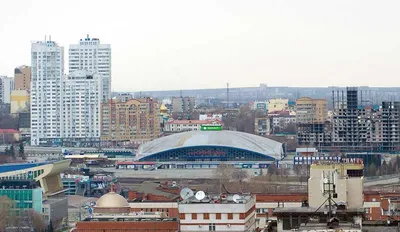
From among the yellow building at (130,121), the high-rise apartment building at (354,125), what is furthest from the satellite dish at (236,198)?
the yellow building at (130,121)

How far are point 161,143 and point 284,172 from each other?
16.1m

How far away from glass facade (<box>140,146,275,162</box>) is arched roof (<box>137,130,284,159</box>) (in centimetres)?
23

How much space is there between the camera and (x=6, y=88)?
169625 millimetres

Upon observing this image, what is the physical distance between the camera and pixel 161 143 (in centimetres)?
8988

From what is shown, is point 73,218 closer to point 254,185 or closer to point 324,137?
point 254,185

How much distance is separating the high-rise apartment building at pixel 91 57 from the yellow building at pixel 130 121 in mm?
7193

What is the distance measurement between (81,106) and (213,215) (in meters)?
85.2

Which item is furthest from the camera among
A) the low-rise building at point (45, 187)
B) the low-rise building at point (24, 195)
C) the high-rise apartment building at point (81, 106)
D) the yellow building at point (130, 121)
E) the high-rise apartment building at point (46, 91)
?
the high-rise apartment building at point (46, 91)

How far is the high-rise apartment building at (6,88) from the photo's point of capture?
552 feet

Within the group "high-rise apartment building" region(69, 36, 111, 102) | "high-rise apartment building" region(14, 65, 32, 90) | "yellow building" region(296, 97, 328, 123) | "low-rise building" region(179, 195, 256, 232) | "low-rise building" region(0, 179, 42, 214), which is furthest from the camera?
"high-rise apartment building" region(14, 65, 32, 90)

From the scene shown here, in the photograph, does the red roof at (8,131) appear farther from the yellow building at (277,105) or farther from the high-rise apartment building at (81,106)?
the yellow building at (277,105)

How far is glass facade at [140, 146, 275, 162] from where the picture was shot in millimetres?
87812

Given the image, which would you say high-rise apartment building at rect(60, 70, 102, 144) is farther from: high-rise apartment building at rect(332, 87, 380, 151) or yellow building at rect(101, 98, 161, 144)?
high-rise apartment building at rect(332, 87, 380, 151)

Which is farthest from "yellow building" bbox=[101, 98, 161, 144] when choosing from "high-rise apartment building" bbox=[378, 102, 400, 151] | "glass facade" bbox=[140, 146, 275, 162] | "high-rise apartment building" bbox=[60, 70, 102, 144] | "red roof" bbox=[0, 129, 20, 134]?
"high-rise apartment building" bbox=[378, 102, 400, 151]
